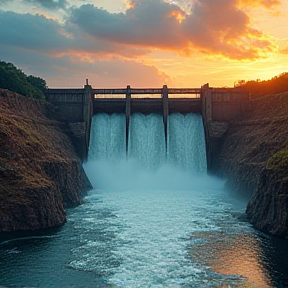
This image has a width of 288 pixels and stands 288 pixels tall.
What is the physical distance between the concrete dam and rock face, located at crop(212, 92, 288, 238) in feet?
9.22

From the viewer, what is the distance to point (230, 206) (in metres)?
38.2

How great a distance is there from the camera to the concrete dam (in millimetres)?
57875

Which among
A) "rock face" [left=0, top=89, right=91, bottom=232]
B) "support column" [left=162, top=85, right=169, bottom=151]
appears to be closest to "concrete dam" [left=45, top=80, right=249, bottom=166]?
"support column" [left=162, top=85, right=169, bottom=151]

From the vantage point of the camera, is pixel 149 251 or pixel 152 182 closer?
pixel 149 251

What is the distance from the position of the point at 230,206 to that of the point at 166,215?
7.92 metres

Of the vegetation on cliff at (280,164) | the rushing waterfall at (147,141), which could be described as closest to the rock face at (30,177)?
the rushing waterfall at (147,141)

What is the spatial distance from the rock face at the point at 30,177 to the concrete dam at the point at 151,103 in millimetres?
11376

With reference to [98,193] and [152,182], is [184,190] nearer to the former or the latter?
[152,182]

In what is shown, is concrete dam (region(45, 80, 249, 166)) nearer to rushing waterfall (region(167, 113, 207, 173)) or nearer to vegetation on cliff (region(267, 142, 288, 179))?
rushing waterfall (region(167, 113, 207, 173))

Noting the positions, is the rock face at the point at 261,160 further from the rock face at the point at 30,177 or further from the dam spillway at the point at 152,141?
the rock face at the point at 30,177

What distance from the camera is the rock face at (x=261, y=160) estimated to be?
1063 inches

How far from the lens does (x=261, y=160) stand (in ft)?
131

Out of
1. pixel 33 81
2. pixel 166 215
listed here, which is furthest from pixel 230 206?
pixel 33 81

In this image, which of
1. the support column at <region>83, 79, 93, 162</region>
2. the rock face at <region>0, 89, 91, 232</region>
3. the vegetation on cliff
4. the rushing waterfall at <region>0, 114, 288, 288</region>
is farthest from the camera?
the support column at <region>83, 79, 93, 162</region>
